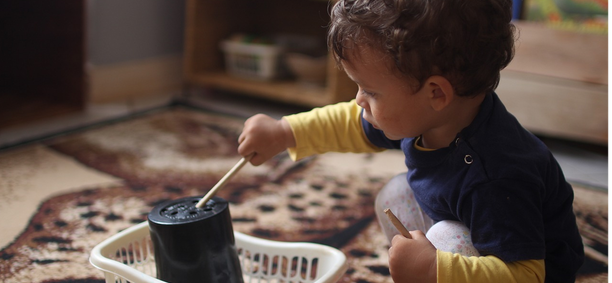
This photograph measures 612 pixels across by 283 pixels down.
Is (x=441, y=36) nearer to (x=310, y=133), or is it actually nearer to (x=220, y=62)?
(x=310, y=133)

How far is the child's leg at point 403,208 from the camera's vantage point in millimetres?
758

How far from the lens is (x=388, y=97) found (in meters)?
0.61

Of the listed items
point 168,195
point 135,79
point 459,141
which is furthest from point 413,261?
point 135,79

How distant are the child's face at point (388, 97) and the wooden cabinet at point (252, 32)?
992mm

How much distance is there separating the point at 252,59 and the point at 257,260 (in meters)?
1.12

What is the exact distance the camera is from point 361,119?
0.77 meters

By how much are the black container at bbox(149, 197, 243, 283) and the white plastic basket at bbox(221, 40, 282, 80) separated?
1.21 meters

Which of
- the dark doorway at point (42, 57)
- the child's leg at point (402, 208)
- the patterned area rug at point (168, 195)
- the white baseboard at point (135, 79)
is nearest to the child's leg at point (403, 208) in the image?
the child's leg at point (402, 208)

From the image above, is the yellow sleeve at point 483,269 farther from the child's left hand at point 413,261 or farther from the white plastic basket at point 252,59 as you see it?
the white plastic basket at point 252,59

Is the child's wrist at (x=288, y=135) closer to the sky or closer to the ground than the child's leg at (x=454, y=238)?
closer to the sky

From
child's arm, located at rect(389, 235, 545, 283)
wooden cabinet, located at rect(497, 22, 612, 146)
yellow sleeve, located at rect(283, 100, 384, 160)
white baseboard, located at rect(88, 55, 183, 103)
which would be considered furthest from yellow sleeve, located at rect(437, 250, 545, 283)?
white baseboard, located at rect(88, 55, 183, 103)

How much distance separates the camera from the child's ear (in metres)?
0.58

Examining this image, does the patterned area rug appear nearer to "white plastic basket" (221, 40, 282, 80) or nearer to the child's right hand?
the child's right hand

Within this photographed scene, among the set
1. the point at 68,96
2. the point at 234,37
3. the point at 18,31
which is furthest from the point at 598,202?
the point at 18,31
